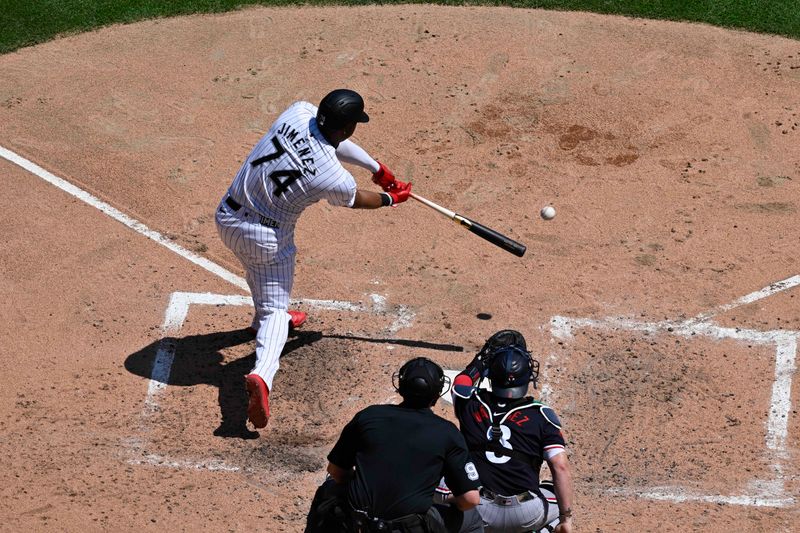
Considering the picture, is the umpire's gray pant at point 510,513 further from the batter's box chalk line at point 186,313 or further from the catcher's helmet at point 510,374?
the batter's box chalk line at point 186,313

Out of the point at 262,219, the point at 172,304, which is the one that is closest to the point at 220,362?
the point at 172,304

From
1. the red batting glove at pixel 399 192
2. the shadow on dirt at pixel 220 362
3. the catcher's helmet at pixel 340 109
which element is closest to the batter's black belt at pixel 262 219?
the catcher's helmet at pixel 340 109

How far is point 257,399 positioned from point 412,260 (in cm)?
257

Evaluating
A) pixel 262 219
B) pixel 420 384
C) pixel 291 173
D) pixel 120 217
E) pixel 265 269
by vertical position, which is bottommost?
pixel 120 217

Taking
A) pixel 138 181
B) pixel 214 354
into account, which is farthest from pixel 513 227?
pixel 138 181

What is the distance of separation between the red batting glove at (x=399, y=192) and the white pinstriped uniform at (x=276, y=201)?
66 cm

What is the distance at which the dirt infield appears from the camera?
7.44 meters

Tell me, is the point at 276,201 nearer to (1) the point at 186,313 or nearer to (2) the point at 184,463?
(1) the point at 186,313

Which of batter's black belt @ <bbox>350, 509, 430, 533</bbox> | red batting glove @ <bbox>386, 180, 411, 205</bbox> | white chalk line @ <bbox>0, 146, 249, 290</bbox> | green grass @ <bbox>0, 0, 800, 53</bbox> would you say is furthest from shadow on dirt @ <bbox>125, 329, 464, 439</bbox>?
green grass @ <bbox>0, 0, 800, 53</bbox>

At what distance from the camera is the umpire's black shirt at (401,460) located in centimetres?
538

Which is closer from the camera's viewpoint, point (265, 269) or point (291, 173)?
point (291, 173)

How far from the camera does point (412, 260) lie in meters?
9.62

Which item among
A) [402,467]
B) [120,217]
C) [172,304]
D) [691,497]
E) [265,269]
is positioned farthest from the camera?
[120,217]

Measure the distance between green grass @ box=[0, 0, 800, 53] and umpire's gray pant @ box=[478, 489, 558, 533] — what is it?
8.35m
